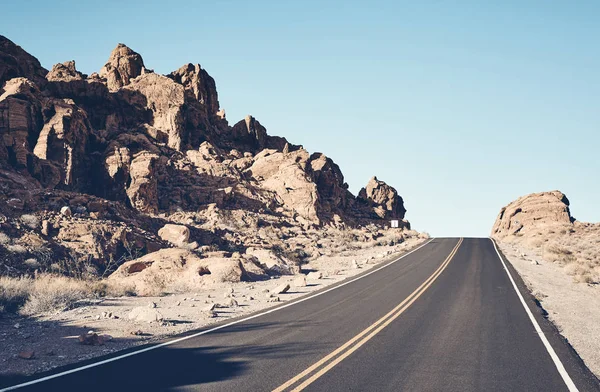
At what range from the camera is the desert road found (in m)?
7.48

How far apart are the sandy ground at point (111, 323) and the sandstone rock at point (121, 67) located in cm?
4919

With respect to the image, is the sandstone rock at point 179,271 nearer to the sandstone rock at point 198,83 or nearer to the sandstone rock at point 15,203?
the sandstone rock at point 15,203

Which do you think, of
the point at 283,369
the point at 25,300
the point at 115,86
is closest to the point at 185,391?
the point at 283,369

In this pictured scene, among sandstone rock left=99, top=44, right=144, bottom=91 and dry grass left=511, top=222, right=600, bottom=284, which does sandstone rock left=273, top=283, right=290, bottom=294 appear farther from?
sandstone rock left=99, top=44, right=144, bottom=91

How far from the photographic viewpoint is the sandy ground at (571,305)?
10.9m

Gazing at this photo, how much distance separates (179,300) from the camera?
56.5ft

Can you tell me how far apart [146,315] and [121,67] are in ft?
187

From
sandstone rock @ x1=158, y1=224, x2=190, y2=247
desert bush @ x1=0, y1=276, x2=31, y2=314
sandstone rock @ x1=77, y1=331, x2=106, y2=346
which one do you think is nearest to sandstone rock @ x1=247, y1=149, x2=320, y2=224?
sandstone rock @ x1=158, y1=224, x2=190, y2=247

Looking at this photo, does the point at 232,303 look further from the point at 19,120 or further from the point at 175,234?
the point at 19,120

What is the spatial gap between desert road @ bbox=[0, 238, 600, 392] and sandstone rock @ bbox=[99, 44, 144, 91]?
179ft

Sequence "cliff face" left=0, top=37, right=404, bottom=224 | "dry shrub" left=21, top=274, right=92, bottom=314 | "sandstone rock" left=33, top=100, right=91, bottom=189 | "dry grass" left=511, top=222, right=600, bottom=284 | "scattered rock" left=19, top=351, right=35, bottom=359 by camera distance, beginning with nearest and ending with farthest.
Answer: "scattered rock" left=19, top=351, right=35, bottom=359 < "dry shrub" left=21, top=274, right=92, bottom=314 < "dry grass" left=511, top=222, right=600, bottom=284 < "sandstone rock" left=33, top=100, right=91, bottom=189 < "cliff face" left=0, top=37, right=404, bottom=224

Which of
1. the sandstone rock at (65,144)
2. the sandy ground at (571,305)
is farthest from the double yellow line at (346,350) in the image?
the sandstone rock at (65,144)

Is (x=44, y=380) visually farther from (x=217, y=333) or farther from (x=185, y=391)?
(x=217, y=333)

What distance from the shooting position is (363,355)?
9234 millimetres
